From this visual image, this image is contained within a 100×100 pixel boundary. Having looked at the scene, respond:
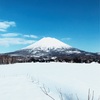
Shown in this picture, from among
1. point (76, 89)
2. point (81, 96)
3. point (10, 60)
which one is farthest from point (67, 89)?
point (10, 60)

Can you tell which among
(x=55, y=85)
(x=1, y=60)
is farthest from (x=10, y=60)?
(x=55, y=85)

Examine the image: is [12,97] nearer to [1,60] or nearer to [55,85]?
[55,85]

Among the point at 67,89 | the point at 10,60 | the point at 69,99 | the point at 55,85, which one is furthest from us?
the point at 10,60

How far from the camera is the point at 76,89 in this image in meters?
6.74

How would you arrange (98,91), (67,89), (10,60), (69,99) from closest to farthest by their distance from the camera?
(69,99)
(98,91)
(67,89)
(10,60)

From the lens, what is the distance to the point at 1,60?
214 ft

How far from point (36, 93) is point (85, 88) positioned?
167 centimetres

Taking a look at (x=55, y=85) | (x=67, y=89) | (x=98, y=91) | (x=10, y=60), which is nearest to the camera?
(x=98, y=91)

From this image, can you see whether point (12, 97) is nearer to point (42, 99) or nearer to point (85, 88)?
point (42, 99)

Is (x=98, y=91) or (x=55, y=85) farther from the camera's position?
(x=55, y=85)

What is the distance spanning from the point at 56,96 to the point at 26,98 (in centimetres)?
96

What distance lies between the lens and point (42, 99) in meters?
6.25

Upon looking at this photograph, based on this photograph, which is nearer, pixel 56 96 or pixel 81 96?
pixel 81 96

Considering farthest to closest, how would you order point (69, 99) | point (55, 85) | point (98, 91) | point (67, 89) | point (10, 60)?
point (10, 60) → point (55, 85) → point (67, 89) → point (98, 91) → point (69, 99)
